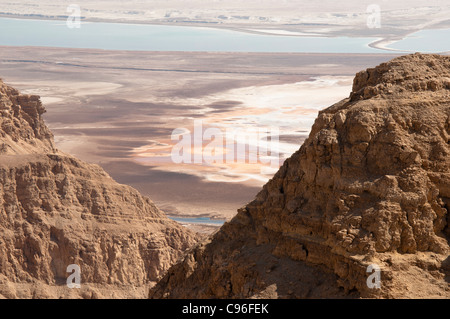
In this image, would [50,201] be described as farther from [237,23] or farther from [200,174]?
[237,23]

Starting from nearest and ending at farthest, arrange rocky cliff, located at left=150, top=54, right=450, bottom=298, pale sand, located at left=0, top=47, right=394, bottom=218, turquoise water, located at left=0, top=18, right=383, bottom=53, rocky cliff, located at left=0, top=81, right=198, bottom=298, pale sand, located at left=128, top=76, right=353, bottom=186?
1. rocky cliff, located at left=150, top=54, right=450, bottom=298
2. rocky cliff, located at left=0, top=81, right=198, bottom=298
3. pale sand, located at left=0, top=47, right=394, bottom=218
4. pale sand, located at left=128, top=76, right=353, bottom=186
5. turquoise water, located at left=0, top=18, right=383, bottom=53

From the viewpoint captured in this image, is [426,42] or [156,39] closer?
[426,42]

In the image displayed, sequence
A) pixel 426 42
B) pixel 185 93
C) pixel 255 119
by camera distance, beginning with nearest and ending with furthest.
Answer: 1. pixel 255 119
2. pixel 185 93
3. pixel 426 42

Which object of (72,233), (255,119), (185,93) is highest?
(72,233)

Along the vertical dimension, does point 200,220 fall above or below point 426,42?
below

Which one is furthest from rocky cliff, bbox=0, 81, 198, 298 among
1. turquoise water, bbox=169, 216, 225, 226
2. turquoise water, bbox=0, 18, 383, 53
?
turquoise water, bbox=0, 18, 383, 53

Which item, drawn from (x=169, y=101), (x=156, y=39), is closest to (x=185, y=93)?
(x=169, y=101)

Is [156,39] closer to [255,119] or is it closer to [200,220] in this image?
[255,119]

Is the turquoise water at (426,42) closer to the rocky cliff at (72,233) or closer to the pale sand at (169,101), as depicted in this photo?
the pale sand at (169,101)

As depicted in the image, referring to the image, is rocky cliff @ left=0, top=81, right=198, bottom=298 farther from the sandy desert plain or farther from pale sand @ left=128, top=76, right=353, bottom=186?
pale sand @ left=128, top=76, right=353, bottom=186
